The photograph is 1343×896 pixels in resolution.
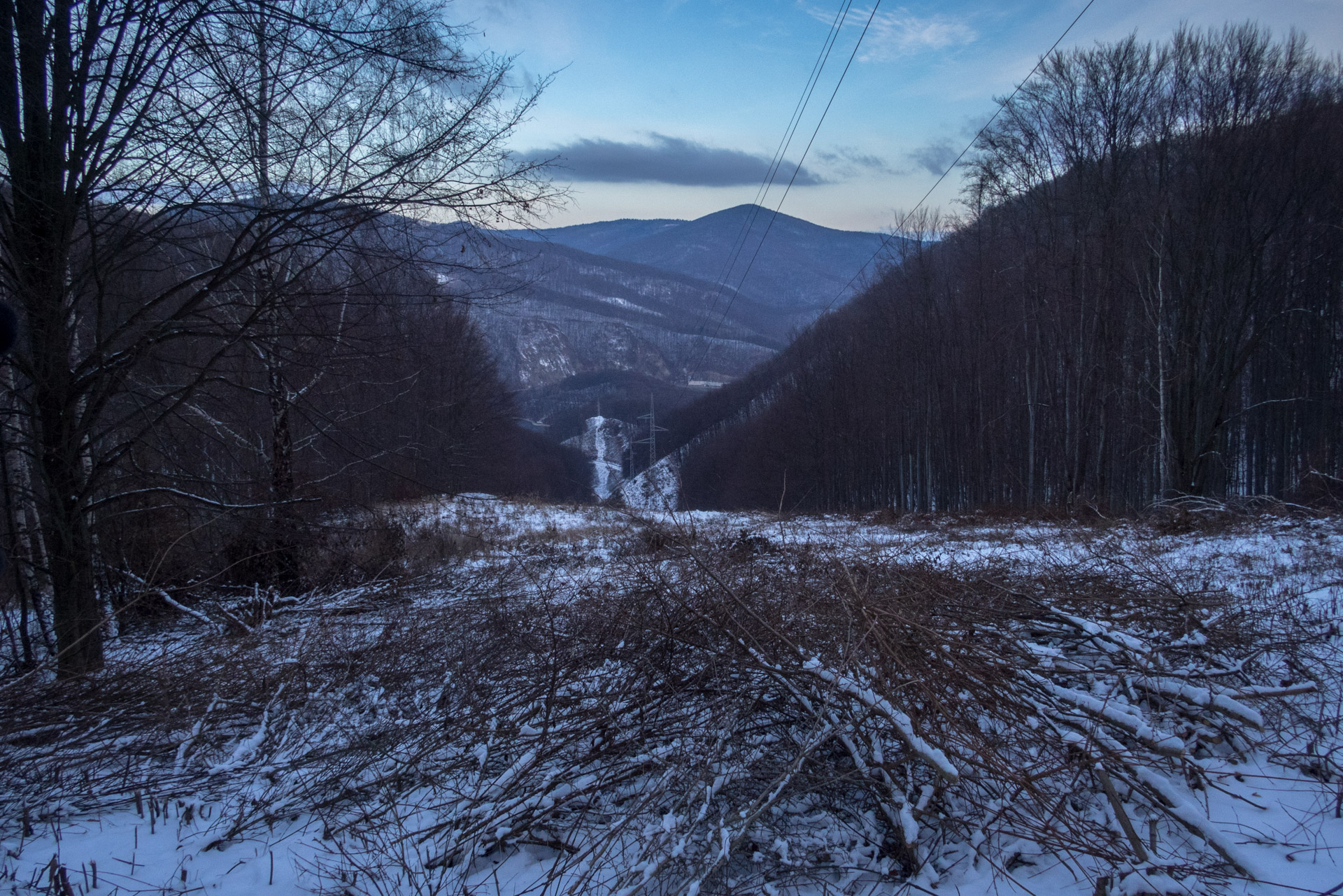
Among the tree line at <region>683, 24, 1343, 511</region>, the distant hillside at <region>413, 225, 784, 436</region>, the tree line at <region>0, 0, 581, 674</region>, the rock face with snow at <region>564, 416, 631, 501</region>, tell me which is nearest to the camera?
the tree line at <region>0, 0, 581, 674</region>

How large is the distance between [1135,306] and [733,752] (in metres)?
22.2

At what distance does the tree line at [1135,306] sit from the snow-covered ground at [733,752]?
50.9 feet

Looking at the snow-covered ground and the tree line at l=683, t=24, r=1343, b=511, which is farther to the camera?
the tree line at l=683, t=24, r=1343, b=511

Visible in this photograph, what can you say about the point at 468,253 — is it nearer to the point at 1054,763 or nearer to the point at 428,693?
the point at 428,693

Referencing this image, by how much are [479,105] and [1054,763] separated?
5.85 m

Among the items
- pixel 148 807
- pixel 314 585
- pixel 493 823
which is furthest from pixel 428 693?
pixel 314 585

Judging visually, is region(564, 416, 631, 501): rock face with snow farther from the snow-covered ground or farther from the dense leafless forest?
the snow-covered ground

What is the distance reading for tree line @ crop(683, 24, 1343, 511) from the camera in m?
16.3

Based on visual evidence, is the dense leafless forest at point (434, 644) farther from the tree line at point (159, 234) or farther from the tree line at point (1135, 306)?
the tree line at point (1135, 306)

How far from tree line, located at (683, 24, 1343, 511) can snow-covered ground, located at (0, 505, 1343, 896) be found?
1552 cm

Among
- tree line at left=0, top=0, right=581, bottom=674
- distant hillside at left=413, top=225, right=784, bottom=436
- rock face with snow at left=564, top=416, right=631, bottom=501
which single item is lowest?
rock face with snow at left=564, top=416, right=631, bottom=501

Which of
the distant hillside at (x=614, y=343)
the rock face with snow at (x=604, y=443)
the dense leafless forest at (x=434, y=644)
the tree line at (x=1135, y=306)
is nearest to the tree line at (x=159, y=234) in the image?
the dense leafless forest at (x=434, y=644)

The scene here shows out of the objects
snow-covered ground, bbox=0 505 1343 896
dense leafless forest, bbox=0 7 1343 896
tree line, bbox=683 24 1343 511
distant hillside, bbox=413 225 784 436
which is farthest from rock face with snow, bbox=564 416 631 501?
snow-covered ground, bbox=0 505 1343 896

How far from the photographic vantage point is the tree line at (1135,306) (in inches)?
643
